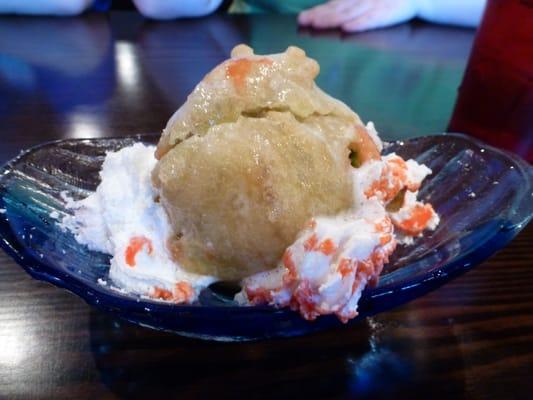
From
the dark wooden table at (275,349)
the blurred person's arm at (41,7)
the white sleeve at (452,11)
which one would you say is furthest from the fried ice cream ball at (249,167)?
the white sleeve at (452,11)

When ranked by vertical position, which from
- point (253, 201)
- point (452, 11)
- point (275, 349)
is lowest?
point (275, 349)

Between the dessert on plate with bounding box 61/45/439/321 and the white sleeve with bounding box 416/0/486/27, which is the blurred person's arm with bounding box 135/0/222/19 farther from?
the dessert on plate with bounding box 61/45/439/321

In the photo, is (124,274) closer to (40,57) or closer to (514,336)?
(514,336)

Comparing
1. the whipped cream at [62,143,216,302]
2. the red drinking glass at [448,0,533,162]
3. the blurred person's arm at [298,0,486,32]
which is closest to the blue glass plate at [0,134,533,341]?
the whipped cream at [62,143,216,302]

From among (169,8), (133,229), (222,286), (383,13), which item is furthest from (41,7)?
(222,286)

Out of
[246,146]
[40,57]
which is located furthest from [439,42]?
[246,146]

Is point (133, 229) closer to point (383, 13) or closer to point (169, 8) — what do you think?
point (169, 8)

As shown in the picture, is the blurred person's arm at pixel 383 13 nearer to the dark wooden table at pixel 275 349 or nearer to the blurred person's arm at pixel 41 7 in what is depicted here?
the blurred person's arm at pixel 41 7
